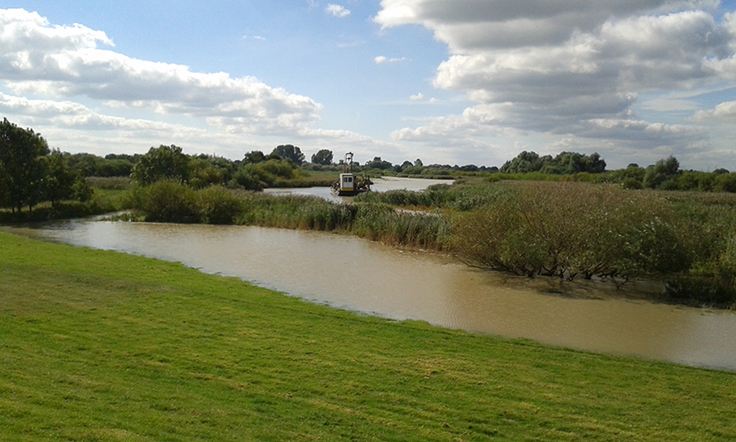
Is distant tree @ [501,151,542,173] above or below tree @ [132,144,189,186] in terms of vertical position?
above

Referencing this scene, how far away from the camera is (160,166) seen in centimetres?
4153

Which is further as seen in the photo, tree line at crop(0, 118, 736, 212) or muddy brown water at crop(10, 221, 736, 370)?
tree line at crop(0, 118, 736, 212)

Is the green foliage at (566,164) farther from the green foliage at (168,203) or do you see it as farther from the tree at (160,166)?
the green foliage at (168,203)

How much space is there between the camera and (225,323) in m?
9.30

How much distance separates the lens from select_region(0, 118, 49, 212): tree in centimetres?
2971

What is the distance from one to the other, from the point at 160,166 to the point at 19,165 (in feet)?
39.0

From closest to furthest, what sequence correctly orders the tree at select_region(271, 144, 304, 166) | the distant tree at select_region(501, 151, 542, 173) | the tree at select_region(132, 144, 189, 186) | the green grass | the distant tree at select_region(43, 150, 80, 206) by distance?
the green grass → the distant tree at select_region(43, 150, 80, 206) → the tree at select_region(132, 144, 189, 186) → the distant tree at select_region(501, 151, 542, 173) → the tree at select_region(271, 144, 304, 166)

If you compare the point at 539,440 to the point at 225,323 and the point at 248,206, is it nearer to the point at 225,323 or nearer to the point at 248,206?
the point at 225,323

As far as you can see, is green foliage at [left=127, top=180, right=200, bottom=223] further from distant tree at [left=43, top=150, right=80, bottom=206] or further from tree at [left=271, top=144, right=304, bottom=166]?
tree at [left=271, top=144, right=304, bottom=166]

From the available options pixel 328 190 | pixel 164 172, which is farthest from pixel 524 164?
pixel 164 172

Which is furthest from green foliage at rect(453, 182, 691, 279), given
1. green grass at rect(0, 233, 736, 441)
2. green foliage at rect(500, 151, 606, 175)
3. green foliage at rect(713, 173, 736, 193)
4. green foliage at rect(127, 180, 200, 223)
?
green foliage at rect(500, 151, 606, 175)

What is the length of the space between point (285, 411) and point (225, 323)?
3.84 metres

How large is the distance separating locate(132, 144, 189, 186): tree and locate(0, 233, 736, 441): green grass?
31.5 metres

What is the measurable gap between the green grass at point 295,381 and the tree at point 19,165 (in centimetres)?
2220
